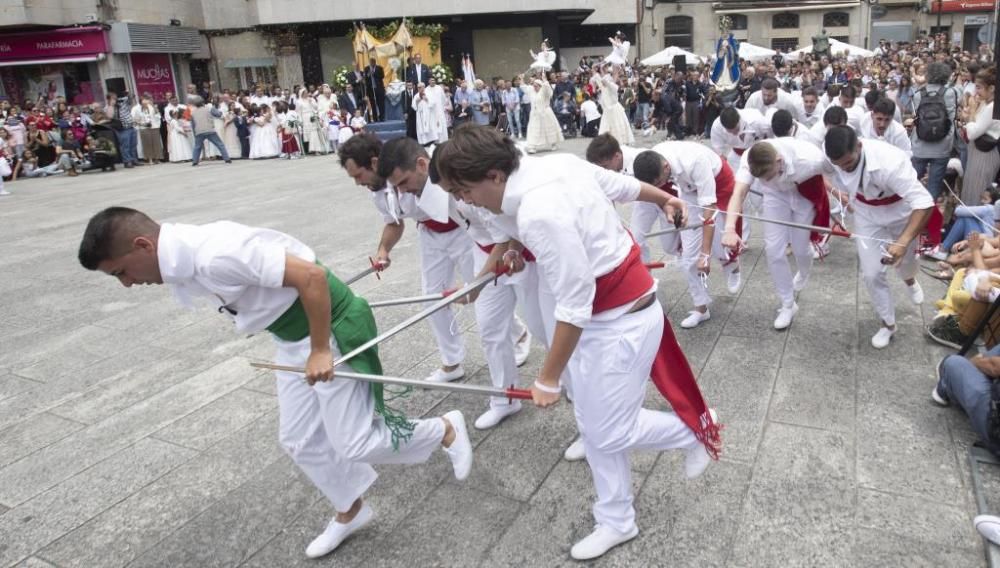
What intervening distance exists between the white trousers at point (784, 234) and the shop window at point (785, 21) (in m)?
39.1

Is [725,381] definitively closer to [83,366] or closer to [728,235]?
[728,235]

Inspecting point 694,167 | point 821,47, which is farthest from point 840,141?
point 821,47

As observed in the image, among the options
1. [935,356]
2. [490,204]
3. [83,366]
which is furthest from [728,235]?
[83,366]

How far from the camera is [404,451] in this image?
9.84 ft

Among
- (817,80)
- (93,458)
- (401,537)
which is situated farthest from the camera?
(817,80)

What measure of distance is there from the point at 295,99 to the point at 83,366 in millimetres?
16306

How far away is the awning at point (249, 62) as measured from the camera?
90.8 feet

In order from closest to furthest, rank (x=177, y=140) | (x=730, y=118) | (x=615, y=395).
→ (x=615, y=395) < (x=730, y=118) < (x=177, y=140)

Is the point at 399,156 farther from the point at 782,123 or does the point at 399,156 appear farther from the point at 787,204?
the point at 782,123

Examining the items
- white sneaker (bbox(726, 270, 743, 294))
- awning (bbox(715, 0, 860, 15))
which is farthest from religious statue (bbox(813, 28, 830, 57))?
white sneaker (bbox(726, 270, 743, 294))

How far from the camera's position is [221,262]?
2.41 m

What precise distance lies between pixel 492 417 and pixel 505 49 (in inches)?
1103

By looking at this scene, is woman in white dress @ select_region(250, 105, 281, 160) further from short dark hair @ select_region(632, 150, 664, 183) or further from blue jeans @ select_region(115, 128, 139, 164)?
short dark hair @ select_region(632, 150, 664, 183)

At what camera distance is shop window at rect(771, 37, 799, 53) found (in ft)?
130
